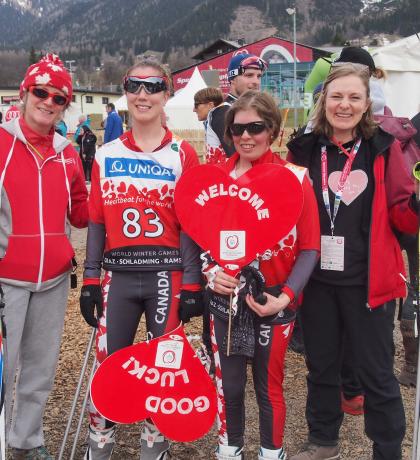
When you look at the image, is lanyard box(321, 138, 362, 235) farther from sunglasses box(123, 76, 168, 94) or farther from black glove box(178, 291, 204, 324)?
sunglasses box(123, 76, 168, 94)

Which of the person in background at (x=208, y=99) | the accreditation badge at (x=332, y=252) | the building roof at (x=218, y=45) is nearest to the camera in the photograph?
the accreditation badge at (x=332, y=252)

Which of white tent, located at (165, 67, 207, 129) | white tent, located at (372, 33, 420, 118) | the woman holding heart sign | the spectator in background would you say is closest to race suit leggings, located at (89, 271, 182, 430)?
the woman holding heart sign

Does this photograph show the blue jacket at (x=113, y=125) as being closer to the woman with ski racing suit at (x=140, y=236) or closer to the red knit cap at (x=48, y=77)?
the red knit cap at (x=48, y=77)

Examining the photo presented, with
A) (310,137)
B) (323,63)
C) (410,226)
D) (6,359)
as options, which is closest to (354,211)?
(410,226)

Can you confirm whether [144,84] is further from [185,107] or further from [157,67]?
[185,107]

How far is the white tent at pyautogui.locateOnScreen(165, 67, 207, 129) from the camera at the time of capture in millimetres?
23453

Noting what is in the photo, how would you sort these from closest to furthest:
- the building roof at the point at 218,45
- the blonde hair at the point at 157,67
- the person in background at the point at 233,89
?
the blonde hair at the point at 157,67 → the person in background at the point at 233,89 → the building roof at the point at 218,45

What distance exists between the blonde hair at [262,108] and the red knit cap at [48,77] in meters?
0.96

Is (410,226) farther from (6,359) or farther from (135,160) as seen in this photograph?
(6,359)

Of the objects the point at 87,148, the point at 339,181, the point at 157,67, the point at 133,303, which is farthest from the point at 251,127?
the point at 87,148

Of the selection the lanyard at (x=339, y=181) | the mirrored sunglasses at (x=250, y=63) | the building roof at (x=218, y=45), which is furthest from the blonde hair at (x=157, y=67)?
the building roof at (x=218, y=45)

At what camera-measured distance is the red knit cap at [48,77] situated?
3000 mm

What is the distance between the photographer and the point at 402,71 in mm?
8188

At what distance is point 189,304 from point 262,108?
1.06m
